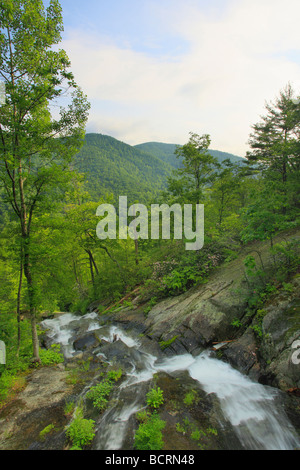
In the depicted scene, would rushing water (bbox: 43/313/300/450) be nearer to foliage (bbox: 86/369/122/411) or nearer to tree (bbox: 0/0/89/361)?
foliage (bbox: 86/369/122/411)

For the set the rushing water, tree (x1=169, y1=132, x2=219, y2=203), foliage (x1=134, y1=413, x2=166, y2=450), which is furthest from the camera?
tree (x1=169, y1=132, x2=219, y2=203)

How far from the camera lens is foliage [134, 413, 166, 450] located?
15.8 ft

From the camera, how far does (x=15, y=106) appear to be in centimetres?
772

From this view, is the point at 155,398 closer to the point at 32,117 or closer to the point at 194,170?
the point at 32,117

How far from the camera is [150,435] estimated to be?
4926mm

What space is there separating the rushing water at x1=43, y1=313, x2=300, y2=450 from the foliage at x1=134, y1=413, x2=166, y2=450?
51cm

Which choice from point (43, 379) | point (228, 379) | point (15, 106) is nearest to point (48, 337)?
point (43, 379)

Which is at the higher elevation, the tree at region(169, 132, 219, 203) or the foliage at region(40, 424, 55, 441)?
the tree at region(169, 132, 219, 203)

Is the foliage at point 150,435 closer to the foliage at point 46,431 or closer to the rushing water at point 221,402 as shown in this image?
the rushing water at point 221,402

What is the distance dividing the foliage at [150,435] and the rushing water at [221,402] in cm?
51

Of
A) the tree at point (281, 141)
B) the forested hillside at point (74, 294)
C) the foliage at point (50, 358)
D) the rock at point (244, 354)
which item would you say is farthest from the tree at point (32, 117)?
the tree at point (281, 141)

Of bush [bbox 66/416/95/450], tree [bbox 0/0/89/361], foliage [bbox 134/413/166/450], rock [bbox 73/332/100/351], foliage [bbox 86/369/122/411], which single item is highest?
tree [bbox 0/0/89/361]

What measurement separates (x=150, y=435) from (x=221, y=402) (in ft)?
8.19

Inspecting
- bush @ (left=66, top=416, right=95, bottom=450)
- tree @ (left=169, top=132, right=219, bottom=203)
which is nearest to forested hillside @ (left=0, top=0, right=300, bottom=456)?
bush @ (left=66, top=416, right=95, bottom=450)
